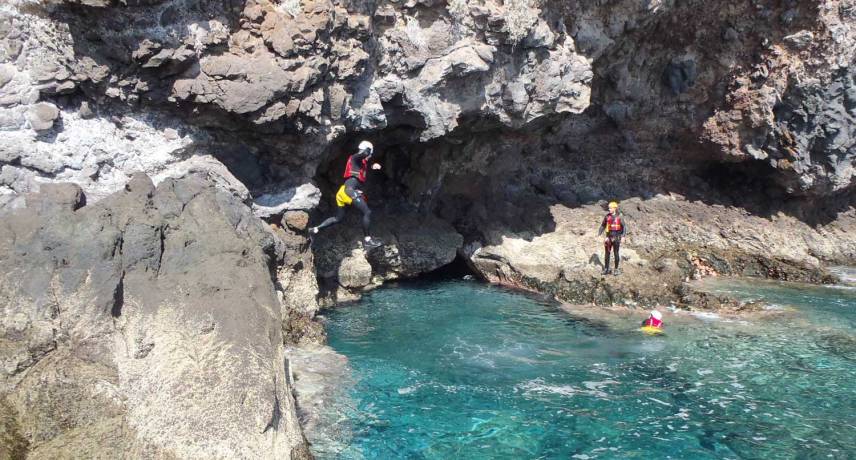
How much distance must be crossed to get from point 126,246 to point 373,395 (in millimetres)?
3778

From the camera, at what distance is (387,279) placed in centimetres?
1535

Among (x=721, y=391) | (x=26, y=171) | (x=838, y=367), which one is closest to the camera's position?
(x=26, y=171)

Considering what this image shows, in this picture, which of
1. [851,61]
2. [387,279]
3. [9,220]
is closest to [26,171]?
[9,220]

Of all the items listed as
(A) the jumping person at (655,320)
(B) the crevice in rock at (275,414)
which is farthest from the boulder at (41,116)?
(A) the jumping person at (655,320)

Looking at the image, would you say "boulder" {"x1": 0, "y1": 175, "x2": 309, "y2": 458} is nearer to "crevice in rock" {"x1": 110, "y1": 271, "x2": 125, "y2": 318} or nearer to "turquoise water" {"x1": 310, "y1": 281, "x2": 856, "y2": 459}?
"crevice in rock" {"x1": 110, "y1": 271, "x2": 125, "y2": 318}

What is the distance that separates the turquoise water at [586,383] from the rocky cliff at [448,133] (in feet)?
4.78

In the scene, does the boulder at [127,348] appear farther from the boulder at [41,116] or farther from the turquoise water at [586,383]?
the boulder at [41,116]

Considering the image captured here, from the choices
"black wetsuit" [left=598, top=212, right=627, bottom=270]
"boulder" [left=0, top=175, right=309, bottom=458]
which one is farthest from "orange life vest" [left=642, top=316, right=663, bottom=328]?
"boulder" [left=0, top=175, right=309, bottom=458]

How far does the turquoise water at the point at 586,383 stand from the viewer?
7.53m

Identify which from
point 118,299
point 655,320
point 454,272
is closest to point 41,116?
point 118,299

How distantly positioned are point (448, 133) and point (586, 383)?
6.22 metres

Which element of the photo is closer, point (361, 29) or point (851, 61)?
point (361, 29)

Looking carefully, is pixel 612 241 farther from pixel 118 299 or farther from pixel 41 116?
pixel 41 116

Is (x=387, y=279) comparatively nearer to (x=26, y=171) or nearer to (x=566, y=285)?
(x=566, y=285)
